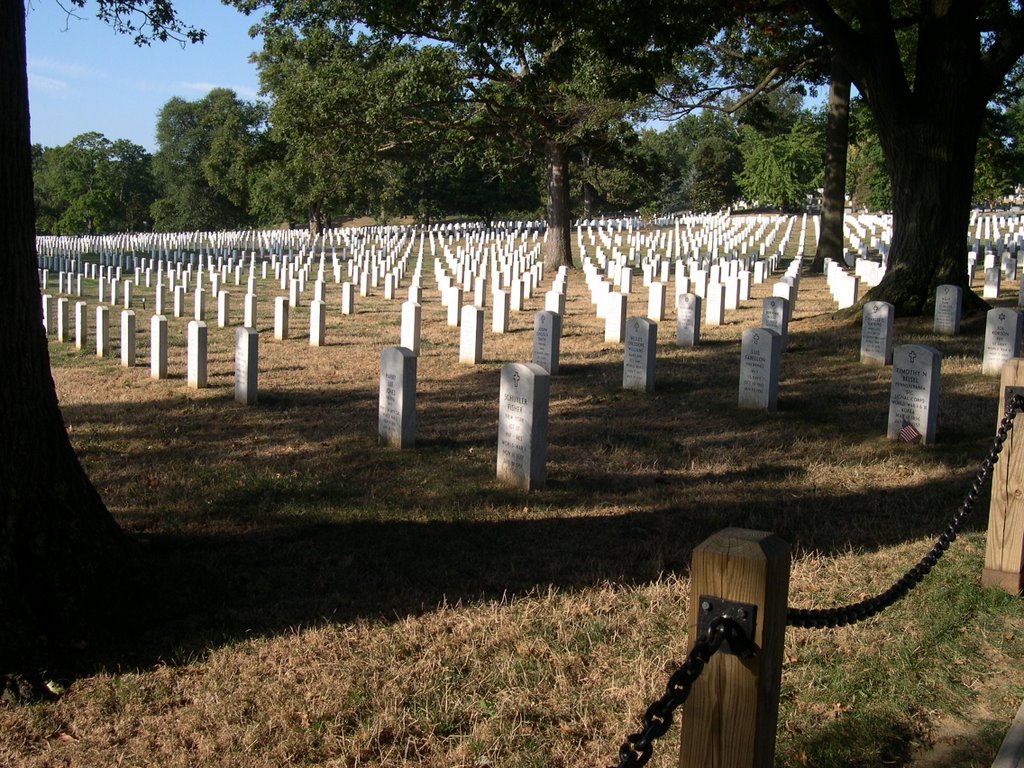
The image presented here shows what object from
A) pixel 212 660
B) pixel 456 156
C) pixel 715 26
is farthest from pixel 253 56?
pixel 212 660

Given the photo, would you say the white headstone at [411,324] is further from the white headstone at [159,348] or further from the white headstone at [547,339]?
the white headstone at [159,348]

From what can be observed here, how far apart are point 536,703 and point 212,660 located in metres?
1.56

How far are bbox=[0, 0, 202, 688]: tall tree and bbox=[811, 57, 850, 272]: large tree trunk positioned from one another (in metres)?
25.2

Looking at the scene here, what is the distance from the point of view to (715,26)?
1692 centimetres

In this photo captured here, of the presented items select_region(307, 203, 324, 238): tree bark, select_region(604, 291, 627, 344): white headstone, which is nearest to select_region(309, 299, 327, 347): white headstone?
select_region(604, 291, 627, 344): white headstone

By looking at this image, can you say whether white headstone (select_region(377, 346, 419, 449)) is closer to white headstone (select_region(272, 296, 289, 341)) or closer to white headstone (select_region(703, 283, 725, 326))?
white headstone (select_region(272, 296, 289, 341))

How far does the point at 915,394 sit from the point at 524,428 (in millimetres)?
3579

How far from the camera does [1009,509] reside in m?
5.25

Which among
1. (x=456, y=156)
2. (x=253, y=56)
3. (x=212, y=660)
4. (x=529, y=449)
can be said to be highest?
(x=253, y=56)

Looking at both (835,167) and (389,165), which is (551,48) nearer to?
(835,167)

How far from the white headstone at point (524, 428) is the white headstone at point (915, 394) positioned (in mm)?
3312

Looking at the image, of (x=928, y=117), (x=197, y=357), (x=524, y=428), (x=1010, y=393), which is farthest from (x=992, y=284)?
(x=1010, y=393)

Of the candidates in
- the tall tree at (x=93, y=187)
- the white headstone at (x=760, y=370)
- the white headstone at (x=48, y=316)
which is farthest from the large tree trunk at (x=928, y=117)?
the tall tree at (x=93, y=187)

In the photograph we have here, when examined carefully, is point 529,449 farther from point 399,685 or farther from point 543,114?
point 543,114
